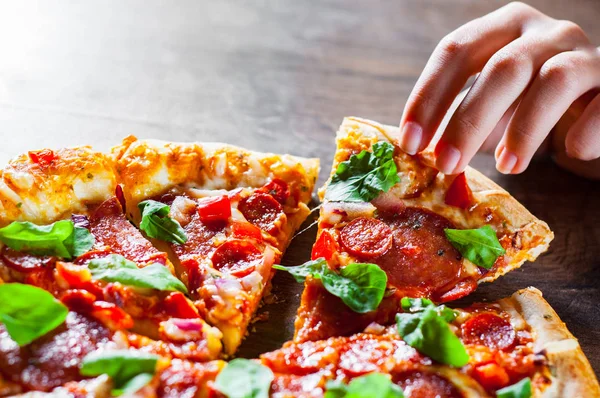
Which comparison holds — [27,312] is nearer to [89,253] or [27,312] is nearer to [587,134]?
[89,253]

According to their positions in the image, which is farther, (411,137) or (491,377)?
(411,137)

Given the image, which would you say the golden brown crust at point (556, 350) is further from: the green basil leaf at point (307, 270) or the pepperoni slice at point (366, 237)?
the green basil leaf at point (307, 270)

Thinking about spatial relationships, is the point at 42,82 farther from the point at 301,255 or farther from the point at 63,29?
the point at 301,255

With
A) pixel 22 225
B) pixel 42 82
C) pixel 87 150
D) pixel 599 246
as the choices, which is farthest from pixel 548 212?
pixel 42 82

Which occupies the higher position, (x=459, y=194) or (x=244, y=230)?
(x=459, y=194)


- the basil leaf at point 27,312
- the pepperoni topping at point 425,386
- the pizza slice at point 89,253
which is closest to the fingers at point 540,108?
the pepperoni topping at point 425,386

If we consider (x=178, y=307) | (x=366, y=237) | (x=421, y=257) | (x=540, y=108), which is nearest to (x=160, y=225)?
(x=178, y=307)
